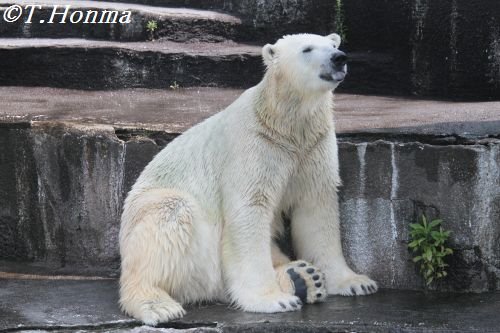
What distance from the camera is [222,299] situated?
203 inches

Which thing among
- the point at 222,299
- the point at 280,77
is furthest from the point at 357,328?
the point at 280,77

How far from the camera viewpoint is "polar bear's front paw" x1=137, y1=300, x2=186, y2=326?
4773 millimetres

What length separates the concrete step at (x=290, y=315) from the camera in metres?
4.65

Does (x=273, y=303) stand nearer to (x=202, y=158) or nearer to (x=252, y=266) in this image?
(x=252, y=266)

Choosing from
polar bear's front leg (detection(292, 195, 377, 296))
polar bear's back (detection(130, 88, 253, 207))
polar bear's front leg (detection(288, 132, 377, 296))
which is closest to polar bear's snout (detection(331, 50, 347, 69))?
polar bear's front leg (detection(288, 132, 377, 296))

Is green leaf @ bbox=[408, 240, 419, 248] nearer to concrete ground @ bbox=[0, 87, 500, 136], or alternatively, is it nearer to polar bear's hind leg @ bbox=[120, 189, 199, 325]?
concrete ground @ bbox=[0, 87, 500, 136]

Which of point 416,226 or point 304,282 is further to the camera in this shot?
point 416,226

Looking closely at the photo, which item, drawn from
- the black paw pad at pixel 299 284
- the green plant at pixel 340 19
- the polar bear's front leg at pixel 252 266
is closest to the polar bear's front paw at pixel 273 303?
the polar bear's front leg at pixel 252 266

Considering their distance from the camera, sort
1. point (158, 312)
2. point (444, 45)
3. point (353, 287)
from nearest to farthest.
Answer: point (158, 312) → point (353, 287) → point (444, 45)

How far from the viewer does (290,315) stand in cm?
483

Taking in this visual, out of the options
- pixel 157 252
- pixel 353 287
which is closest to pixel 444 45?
pixel 353 287

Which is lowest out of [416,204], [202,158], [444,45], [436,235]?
[436,235]

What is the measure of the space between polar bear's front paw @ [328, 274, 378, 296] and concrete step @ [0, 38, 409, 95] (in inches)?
104

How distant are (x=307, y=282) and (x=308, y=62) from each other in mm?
1177
